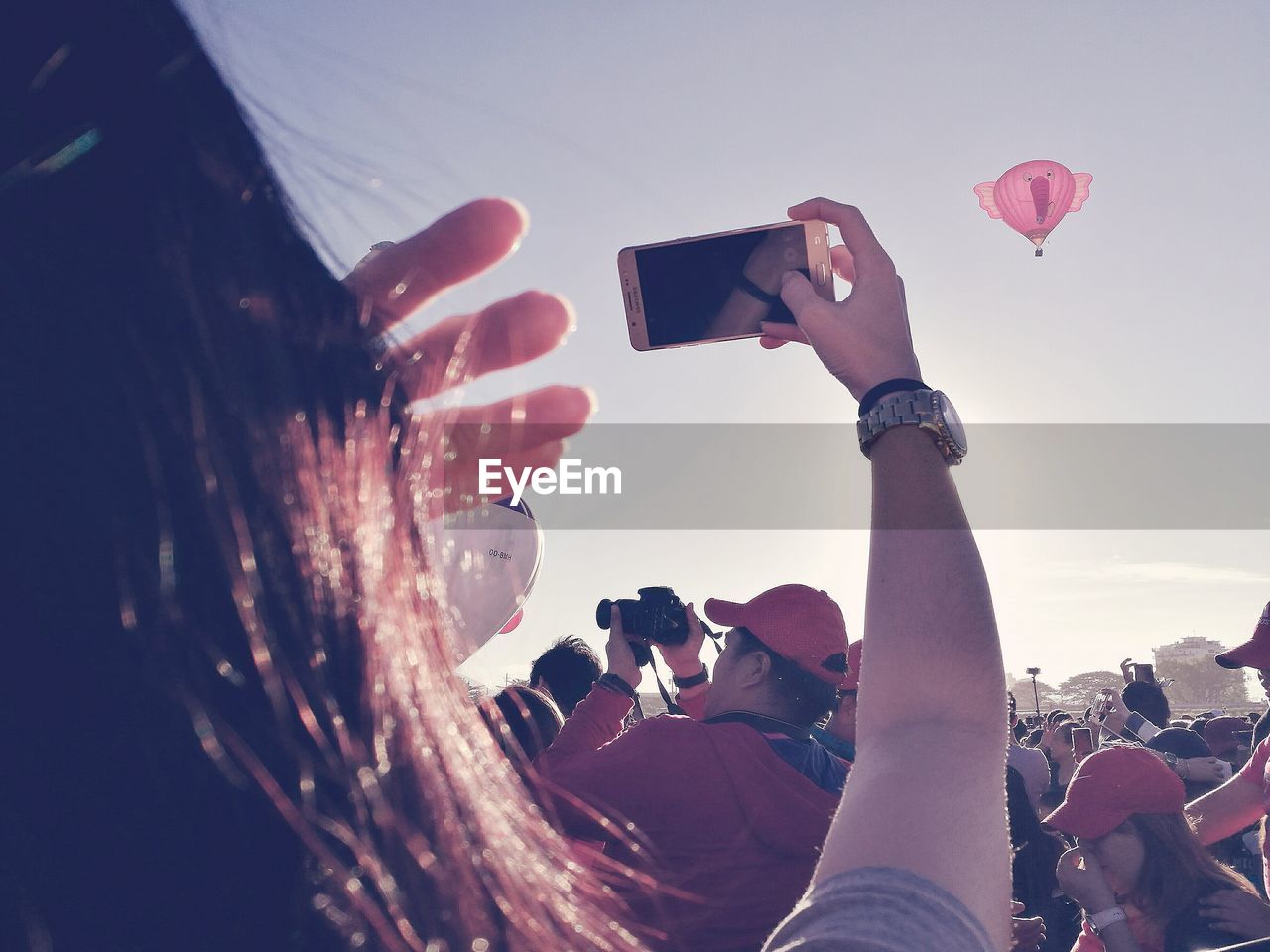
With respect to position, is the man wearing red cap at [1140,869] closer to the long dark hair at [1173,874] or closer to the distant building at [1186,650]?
the long dark hair at [1173,874]

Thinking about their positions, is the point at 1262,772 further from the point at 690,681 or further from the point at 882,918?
the point at 882,918


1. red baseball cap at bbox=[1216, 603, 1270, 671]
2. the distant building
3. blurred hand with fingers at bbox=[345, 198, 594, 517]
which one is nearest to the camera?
blurred hand with fingers at bbox=[345, 198, 594, 517]

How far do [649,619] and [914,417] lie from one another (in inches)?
119

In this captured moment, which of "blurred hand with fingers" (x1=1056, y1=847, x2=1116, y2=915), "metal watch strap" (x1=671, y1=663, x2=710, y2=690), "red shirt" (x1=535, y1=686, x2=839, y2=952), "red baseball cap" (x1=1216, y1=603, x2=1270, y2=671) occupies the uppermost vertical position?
"red baseball cap" (x1=1216, y1=603, x2=1270, y2=671)

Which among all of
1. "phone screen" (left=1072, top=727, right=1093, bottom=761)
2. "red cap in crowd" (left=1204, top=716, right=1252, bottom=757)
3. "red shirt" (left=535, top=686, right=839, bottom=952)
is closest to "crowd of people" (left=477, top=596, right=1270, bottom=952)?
"red shirt" (left=535, top=686, right=839, bottom=952)

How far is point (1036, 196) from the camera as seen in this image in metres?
16.9

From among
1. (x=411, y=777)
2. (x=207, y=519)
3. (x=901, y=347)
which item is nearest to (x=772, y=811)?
(x=901, y=347)

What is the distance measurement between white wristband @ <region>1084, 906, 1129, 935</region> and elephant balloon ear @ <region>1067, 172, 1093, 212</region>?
16.4m

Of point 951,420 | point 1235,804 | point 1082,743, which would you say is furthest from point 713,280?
point 1082,743

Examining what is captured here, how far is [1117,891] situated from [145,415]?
13.2ft

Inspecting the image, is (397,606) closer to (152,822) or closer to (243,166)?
(152,822)

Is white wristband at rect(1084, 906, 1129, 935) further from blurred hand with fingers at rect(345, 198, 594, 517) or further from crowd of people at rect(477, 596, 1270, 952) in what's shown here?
blurred hand with fingers at rect(345, 198, 594, 517)

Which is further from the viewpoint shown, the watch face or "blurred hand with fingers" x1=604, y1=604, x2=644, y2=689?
"blurred hand with fingers" x1=604, y1=604, x2=644, y2=689

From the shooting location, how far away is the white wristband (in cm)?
340
